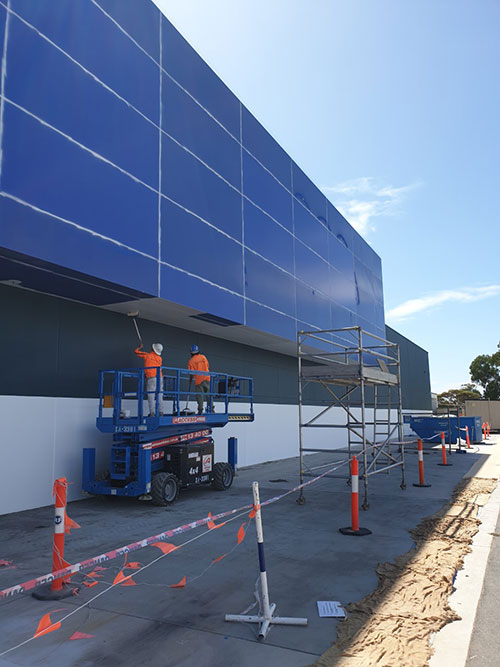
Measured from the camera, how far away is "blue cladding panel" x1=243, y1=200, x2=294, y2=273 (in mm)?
17672

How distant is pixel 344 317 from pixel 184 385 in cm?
1295

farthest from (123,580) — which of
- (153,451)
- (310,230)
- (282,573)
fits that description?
(310,230)

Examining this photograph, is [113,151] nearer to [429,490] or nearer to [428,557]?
[428,557]

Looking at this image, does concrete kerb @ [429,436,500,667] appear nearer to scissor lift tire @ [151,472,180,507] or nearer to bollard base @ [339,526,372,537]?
bollard base @ [339,526,372,537]

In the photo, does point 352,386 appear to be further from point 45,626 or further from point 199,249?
point 45,626

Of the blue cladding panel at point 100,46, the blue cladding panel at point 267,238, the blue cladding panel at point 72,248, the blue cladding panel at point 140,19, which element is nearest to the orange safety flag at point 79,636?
the blue cladding panel at point 72,248

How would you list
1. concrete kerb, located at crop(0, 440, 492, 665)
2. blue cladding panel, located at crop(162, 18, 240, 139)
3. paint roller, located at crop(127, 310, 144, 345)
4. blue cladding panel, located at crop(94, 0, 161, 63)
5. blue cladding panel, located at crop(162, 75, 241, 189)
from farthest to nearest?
blue cladding panel, located at crop(162, 18, 240, 139) → paint roller, located at crop(127, 310, 144, 345) → blue cladding panel, located at crop(162, 75, 241, 189) → blue cladding panel, located at crop(94, 0, 161, 63) → concrete kerb, located at crop(0, 440, 492, 665)

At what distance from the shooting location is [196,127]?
49.1ft

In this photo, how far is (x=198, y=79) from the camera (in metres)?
15.4

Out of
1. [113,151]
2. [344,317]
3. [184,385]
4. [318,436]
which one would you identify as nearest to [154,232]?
[113,151]

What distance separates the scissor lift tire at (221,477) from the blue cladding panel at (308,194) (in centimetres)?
1332

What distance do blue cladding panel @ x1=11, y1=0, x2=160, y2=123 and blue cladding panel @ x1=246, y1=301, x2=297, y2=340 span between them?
22.8 ft

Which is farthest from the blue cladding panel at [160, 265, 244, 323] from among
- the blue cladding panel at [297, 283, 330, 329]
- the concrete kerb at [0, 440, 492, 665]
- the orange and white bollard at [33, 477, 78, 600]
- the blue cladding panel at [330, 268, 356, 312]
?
the blue cladding panel at [330, 268, 356, 312]

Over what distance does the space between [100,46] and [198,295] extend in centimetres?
648
